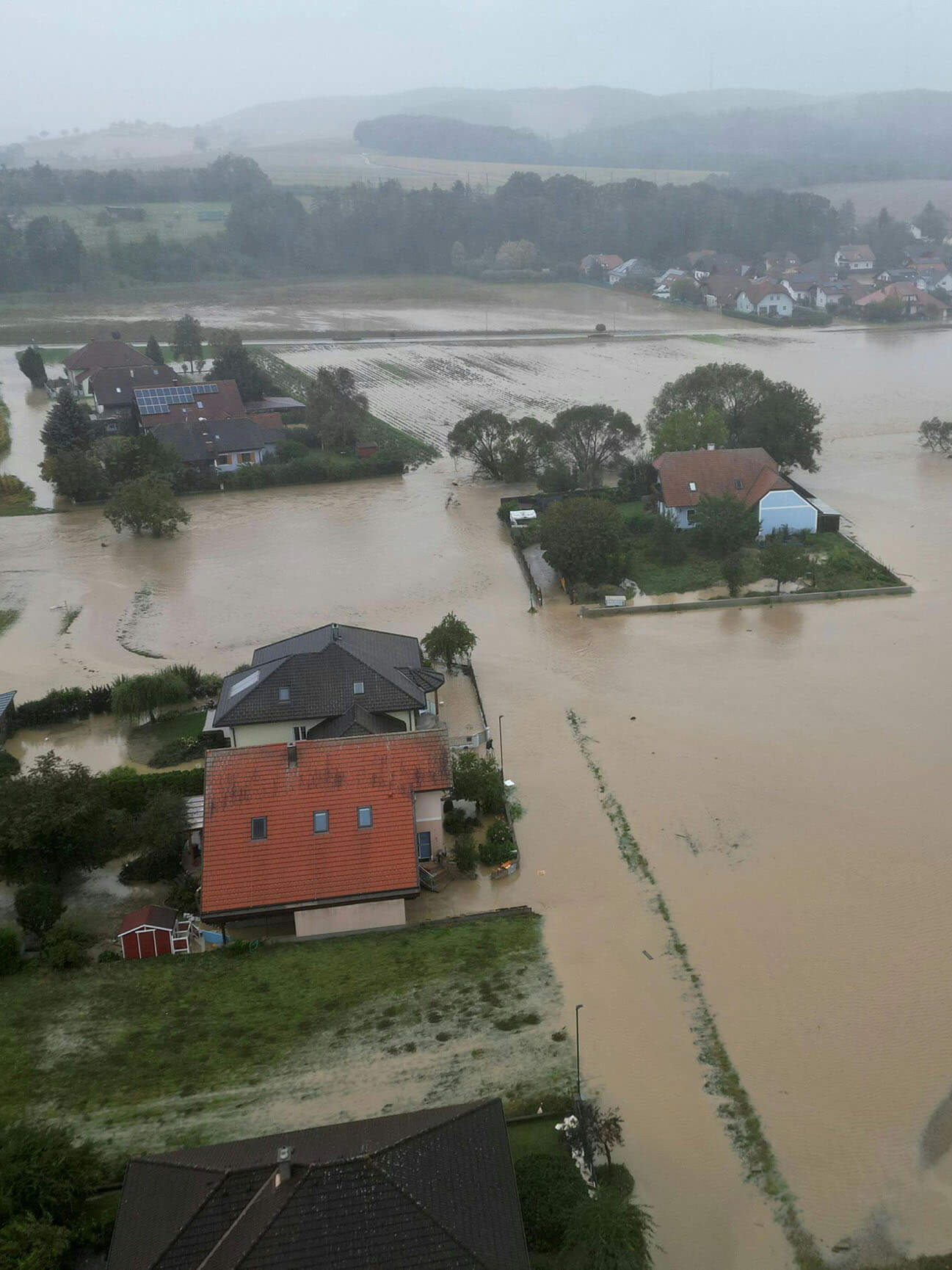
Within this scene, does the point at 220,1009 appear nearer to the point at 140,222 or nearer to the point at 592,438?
the point at 592,438

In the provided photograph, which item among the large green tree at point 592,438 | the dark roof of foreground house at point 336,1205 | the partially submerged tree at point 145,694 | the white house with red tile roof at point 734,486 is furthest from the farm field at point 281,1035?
the large green tree at point 592,438

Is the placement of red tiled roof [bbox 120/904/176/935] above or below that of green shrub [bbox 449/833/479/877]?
above

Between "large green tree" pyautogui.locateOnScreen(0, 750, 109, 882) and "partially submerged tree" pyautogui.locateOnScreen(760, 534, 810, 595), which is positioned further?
"partially submerged tree" pyautogui.locateOnScreen(760, 534, 810, 595)

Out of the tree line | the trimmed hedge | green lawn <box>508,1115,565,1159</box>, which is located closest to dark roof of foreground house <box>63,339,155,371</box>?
the trimmed hedge

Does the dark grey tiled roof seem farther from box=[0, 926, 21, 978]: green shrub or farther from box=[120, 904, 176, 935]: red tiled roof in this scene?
box=[0, 926, 21, 978]: green shrub

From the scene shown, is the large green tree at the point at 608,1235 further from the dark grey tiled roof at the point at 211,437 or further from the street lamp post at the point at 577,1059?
the dark grey tiled roof at the point at 211,437

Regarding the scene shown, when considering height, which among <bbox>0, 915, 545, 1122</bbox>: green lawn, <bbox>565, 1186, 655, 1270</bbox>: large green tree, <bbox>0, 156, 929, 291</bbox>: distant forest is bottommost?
<bbox>0, 915, 545, 1122</bbox>: green lawn

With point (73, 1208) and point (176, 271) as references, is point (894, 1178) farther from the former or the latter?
point (176, 271)
